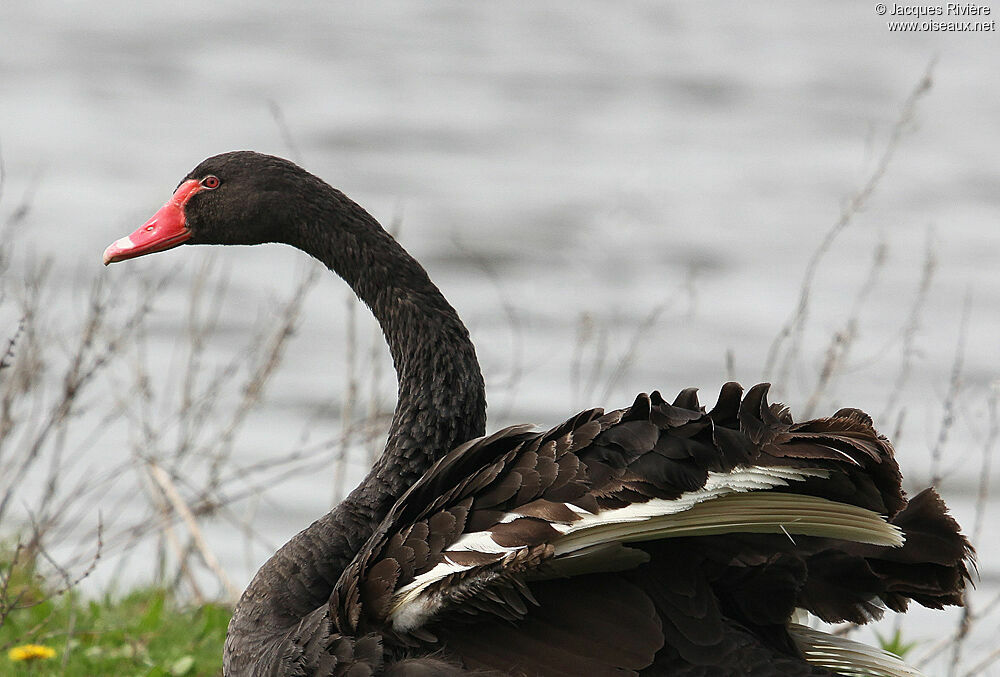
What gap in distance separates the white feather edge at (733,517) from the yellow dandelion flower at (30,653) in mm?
2041

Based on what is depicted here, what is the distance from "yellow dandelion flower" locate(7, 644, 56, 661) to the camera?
4.51 meters

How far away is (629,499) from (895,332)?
20.6ft

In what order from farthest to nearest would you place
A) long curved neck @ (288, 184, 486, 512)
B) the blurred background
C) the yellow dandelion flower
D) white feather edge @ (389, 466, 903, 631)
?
1. the blurred background
2. the yellow dandelion flower
3. long curved neck @ (288, 184, 486, 512)
4. white feather edge @ (389, 466, 903, 631)

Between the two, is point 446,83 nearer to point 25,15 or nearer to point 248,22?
point 248,22

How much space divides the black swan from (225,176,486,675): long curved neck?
76 mm

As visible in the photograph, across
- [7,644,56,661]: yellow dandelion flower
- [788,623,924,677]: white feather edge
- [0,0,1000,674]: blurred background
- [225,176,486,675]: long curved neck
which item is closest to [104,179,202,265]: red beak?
[225,176,486,675]: long curved neck

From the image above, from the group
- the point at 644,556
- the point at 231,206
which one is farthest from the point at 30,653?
the point at 644,556

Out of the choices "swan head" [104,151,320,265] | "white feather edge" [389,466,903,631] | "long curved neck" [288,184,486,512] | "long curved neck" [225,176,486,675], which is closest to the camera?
"white feather edge" [389,466,903,631]

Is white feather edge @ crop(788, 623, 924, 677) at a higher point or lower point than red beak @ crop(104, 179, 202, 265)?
lower

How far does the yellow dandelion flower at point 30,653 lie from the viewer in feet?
14.8

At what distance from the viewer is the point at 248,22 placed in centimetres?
1413

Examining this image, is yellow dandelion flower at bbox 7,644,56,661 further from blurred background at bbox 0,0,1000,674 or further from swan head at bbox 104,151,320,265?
swan head at bbox 104,151,320,265

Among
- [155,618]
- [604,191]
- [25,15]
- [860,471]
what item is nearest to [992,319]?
[604,191]

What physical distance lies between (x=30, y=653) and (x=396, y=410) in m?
1.35
